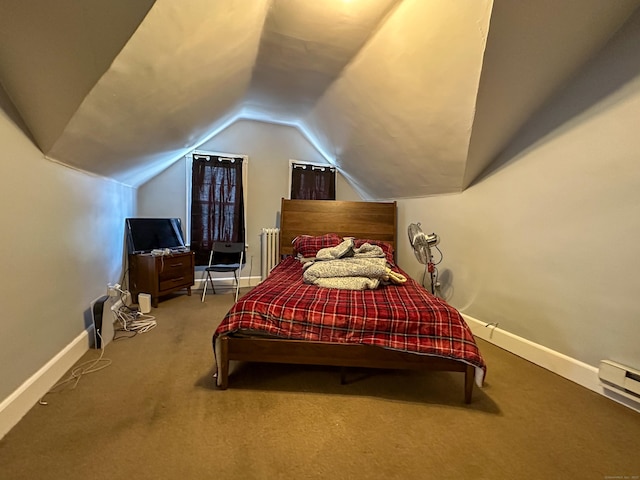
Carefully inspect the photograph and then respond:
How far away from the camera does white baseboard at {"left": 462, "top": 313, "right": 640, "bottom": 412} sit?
1905mm

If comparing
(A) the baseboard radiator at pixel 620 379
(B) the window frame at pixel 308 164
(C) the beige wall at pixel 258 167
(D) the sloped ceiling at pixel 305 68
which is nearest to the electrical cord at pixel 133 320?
(D) the sloped ceiling at pixel 305 68

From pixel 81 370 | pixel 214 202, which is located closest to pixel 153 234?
pixel 214 202

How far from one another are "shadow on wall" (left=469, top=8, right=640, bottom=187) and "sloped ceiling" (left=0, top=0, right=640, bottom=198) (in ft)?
0.21

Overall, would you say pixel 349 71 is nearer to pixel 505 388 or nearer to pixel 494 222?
pixel 494 222

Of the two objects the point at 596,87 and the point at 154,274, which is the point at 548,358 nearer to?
the point at 596,87

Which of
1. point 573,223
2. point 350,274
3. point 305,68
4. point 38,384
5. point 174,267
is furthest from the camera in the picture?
point 174,267

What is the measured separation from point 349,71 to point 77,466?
10.2 ft

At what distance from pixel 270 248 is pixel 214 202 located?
98cm

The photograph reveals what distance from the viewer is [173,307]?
346cm

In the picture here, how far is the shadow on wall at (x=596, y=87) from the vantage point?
68.6 inches

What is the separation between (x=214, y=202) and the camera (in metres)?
4.29

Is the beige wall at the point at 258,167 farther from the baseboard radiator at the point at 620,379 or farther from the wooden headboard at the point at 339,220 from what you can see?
the baseboard radiator at the point at 620,379

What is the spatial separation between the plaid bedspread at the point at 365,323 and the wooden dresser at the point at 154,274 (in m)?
1.87

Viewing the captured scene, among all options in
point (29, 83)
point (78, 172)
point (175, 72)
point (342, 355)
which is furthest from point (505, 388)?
point (78, 172)
